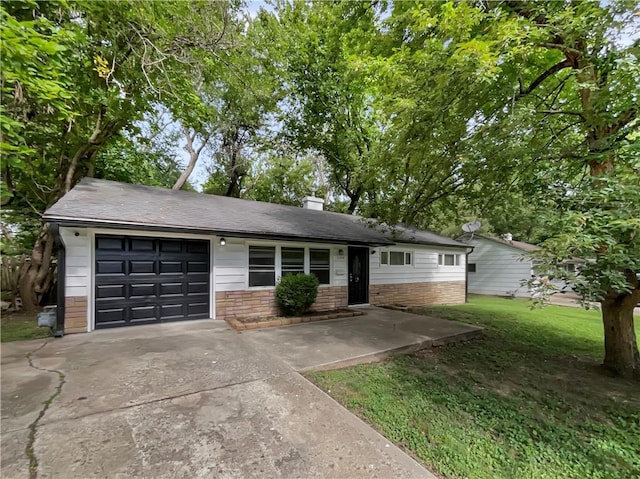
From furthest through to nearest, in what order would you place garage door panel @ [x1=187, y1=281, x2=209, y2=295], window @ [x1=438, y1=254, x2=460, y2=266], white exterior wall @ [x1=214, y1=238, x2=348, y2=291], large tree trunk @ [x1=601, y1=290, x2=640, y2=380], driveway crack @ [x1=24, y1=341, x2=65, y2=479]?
window @ [x1=438, y1=254, x2=460, y2=266]
white exterior wall @ [x1=214, y1=238, x2=348, y2=291]
garage door panel @ [x1=187, y1=281, x2=209, y2=295]
large tree trunk @ [x1=601, y1=290, x2=640, y2=380]
driveway crack @ [x1=24, y1=341, x2=65, y2=479]

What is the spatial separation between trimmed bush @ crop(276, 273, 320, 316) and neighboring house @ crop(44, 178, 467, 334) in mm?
382

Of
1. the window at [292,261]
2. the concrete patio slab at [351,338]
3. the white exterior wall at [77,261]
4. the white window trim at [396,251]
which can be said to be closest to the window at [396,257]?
the white window trim at [396,251]

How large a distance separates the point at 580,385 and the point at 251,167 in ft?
56.8

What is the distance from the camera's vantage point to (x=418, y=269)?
38.3 feet

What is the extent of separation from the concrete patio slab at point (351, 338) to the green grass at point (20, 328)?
13.6ft

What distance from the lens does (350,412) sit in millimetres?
3152

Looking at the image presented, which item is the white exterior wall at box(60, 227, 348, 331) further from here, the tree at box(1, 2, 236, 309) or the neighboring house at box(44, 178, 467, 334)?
the tree at box(1, 2, 236, 309)

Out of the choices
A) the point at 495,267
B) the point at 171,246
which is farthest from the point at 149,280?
the point at 495,267

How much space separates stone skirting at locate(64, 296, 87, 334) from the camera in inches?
222

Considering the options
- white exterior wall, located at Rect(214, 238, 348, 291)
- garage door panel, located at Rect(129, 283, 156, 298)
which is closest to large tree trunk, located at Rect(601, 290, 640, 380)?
white exterior wall, located at Rect(214, 238, 348, 291)

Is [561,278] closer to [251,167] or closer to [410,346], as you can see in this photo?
[410,346]

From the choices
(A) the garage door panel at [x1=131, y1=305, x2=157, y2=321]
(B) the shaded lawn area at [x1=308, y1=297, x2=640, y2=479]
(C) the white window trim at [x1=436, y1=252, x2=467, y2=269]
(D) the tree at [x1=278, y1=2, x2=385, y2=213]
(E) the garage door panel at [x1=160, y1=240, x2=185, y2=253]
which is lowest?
(B) the shaded lawn area at [x1=308, y1=297, x2=640, y2=479]

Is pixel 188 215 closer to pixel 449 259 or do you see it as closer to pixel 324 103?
pixel 324 103

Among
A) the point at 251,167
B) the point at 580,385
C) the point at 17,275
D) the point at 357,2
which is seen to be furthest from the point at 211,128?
the point at 580,385
